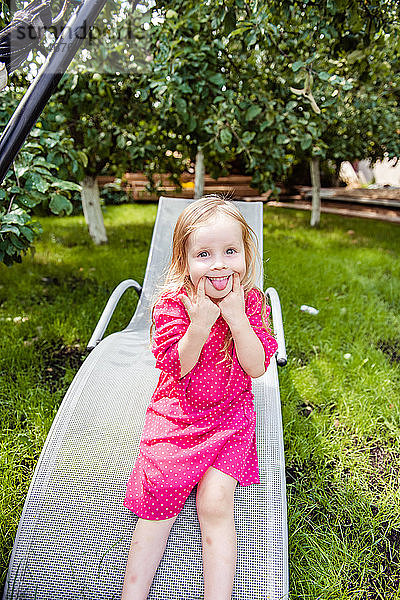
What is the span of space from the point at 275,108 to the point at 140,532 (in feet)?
10.0

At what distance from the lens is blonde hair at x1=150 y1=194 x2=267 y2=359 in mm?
1518

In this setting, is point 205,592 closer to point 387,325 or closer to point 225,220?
point 225,220

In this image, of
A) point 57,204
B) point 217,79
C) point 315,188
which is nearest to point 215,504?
point 57,204

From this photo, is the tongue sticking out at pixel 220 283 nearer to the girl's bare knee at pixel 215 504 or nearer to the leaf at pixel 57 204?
the girl's bare knee at pixel 215 504

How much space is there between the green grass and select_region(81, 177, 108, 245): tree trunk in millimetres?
148

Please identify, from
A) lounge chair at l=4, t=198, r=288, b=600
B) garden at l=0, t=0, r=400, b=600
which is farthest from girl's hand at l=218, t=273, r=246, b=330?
garden at l=0, t=0, r=400, b=600

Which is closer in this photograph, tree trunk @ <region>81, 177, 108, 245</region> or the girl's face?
the girl's face

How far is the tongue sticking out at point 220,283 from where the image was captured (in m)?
1.46

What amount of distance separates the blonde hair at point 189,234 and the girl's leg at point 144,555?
56 centimetres

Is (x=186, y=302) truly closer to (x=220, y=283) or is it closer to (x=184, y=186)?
(x=220, y=283)

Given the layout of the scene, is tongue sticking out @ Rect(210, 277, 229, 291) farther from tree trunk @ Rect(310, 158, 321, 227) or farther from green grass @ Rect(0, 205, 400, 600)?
tree trunk @ Rect(310, 158, 321, 227)

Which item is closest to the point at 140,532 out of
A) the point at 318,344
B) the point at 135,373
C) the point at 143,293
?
the point at 135,373

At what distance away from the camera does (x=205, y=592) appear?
121cm

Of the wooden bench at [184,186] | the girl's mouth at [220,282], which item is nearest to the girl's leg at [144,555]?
the girl's mouth at [220,282]
